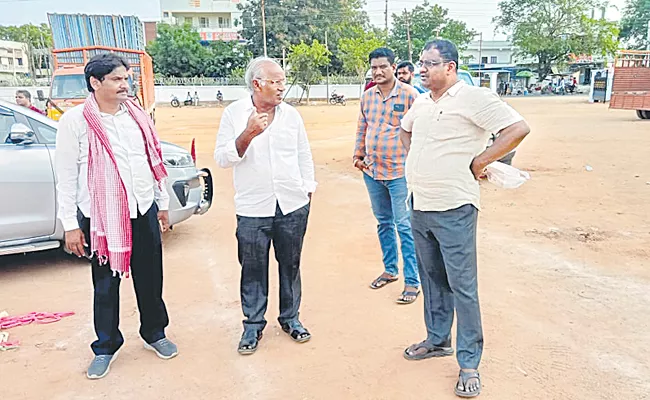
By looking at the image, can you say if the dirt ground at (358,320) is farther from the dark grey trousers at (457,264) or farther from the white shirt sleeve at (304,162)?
the white shirt sleeve at (304,162)

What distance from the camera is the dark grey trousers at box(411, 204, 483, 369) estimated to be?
269 cm

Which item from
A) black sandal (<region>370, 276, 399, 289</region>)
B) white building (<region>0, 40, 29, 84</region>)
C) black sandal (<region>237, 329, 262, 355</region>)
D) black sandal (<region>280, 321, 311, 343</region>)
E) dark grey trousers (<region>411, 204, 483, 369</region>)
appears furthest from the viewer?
white building (<region>0, 40, 29, 84</region>)

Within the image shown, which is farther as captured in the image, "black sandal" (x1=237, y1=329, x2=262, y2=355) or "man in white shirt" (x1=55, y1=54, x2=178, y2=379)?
"black sandal" (x1=237, y1=329, x2=262, y2=355)

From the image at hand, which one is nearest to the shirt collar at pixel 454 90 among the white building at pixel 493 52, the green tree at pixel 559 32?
the green tree at pixel 559 32

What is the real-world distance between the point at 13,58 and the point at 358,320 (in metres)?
59.7

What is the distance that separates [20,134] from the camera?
163 inches

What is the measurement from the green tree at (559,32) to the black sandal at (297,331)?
161 feet

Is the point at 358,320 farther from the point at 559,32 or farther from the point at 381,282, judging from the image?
the point at 559,32

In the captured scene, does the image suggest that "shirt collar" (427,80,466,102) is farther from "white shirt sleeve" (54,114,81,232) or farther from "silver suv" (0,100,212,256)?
"silver suv" (0,100,212,256)

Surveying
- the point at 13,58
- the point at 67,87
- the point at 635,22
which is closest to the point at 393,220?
the point at 67,87

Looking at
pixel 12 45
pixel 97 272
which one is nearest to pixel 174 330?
pixel 97 272

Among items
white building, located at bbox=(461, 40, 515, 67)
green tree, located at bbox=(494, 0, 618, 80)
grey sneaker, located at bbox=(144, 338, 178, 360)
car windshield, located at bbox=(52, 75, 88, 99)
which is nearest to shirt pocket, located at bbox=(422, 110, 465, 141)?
grey sneaker, located at bbox=(144, 338, 178, 360)

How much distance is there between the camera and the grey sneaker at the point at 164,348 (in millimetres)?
3213

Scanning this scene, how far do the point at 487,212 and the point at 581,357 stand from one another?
3719mm
